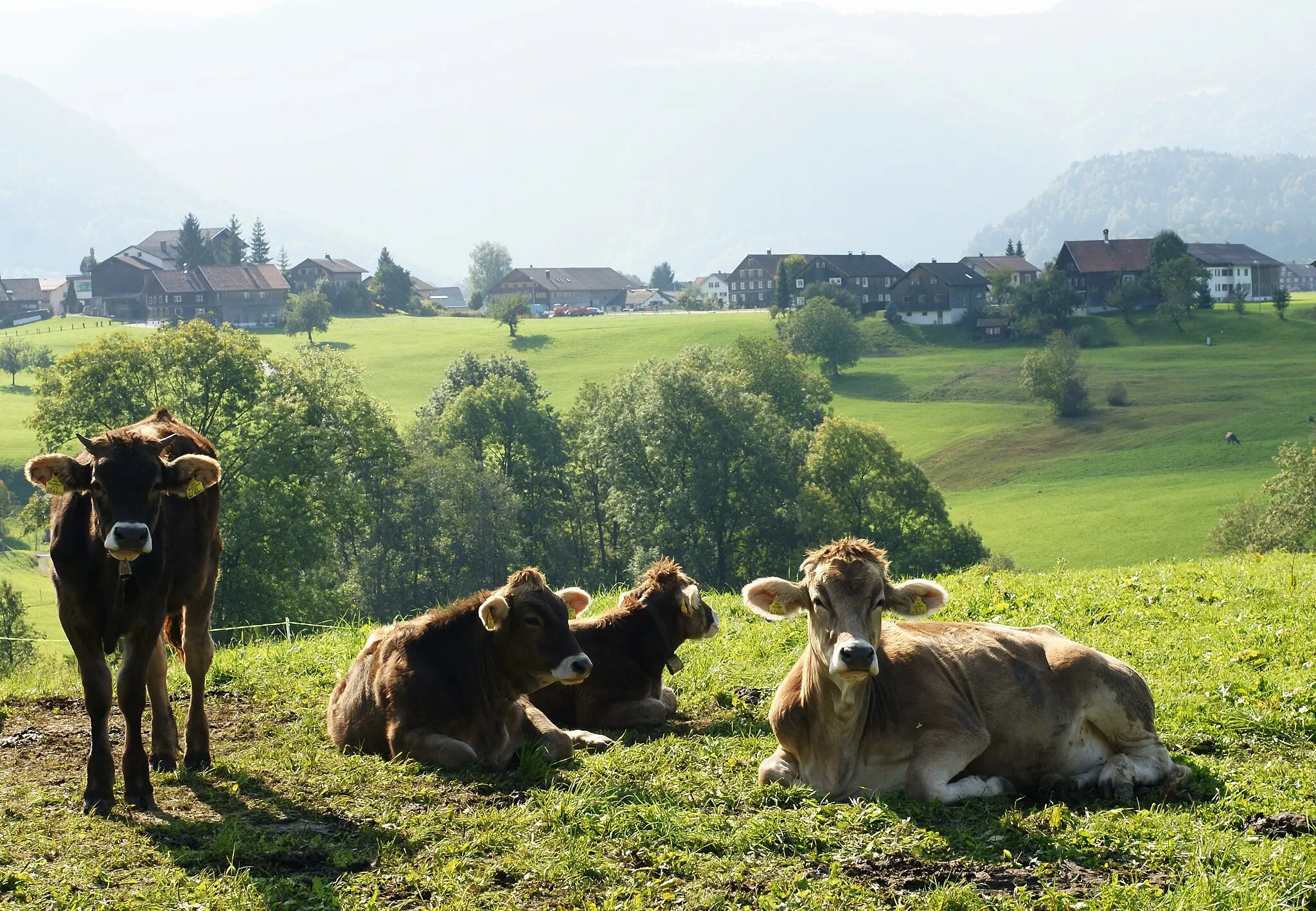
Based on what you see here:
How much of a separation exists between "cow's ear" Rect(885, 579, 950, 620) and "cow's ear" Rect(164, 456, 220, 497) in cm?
506

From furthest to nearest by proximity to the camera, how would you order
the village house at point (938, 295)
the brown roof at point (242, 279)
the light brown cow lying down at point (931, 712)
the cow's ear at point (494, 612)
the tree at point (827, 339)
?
the brown roof at point (242, 279), the village house at point (938, 295), the tree at point (827, 339), the cow's ear at point (494, 612), the light brown cow lying down at point (931, 712)

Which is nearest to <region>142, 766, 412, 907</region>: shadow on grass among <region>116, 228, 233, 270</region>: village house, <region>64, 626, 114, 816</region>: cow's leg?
<region>64, 626, 114, 816</region>: cow's leg

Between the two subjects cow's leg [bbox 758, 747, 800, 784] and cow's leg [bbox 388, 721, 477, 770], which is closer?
cow's leg [bbox 758, 747, 800, 784]

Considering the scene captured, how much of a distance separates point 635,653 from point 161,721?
4.38m

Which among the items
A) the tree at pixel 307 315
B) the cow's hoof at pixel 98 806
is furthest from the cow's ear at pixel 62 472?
the tree at pixel 307 315

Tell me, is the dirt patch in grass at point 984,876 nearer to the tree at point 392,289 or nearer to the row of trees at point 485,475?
the row of trees at point 485,475

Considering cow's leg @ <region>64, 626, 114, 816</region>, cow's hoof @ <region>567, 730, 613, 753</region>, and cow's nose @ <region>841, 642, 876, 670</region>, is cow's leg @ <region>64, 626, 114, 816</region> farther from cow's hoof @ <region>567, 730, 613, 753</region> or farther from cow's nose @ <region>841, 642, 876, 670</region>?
cow's nose @ <region>841, 642, 876, 670</region>

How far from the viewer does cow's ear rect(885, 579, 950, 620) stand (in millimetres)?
9070

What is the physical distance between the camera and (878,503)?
6819 cm

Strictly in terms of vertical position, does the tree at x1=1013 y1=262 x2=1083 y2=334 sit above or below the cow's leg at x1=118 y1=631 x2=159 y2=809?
above

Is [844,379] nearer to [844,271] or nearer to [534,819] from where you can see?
[844,271]

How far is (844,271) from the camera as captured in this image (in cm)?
16112

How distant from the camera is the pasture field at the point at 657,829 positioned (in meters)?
7.03

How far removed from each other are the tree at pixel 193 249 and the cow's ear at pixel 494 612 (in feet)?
604
